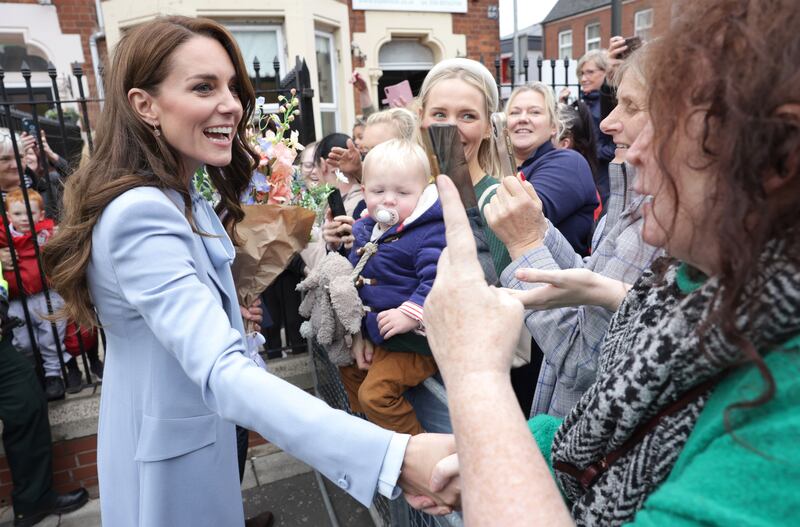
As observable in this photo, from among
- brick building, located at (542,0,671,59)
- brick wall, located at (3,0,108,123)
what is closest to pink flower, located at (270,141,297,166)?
brick wall, located at (3,0,108,123)

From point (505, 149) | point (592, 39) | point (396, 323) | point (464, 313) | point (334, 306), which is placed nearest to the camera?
point (464, 313)

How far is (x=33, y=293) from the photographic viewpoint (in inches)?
126

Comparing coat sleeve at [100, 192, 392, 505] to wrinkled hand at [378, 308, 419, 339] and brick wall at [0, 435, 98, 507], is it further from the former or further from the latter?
brick wall at [0, 435, 98, 507]

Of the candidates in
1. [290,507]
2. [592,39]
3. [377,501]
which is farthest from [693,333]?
[592,39]

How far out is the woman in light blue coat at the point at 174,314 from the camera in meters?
1.18

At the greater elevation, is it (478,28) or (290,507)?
(478,28)

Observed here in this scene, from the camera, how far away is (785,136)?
601 mm

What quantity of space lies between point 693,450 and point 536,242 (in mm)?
953

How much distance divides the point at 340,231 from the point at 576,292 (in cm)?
149

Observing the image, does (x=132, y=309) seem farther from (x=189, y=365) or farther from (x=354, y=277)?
(x=354, y=277)

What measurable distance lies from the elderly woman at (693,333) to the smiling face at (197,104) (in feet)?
3.65

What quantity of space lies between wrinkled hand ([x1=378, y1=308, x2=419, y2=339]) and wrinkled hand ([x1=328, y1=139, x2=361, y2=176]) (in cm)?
169

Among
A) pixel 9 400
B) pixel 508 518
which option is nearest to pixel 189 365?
pixel 508 518

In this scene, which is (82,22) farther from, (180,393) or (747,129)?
(747,129)
